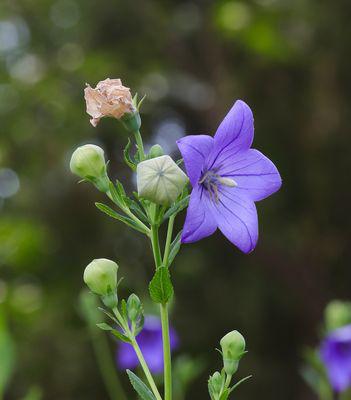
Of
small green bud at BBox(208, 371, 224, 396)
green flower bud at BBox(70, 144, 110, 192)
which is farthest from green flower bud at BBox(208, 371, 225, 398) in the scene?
green flower bud at BBox(70, 144, 110, 192)

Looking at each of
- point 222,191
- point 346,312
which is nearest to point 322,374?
point 346,312

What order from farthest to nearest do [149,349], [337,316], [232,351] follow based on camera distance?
[149,349] → [337,316] → [232,351]

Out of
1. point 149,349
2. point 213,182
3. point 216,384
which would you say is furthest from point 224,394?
point 149,349

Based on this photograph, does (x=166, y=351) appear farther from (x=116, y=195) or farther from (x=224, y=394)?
(x=116, y=195)

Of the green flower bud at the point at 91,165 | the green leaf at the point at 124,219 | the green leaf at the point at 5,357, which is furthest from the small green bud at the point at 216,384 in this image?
the green leaf at the point at 5,357

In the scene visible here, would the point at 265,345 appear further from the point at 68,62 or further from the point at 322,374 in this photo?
the point at 322,374

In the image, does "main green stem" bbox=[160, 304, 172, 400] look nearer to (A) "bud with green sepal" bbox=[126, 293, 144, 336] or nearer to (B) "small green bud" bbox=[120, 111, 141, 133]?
(A) "bud with green sepal" bbox=[126, 293, 144, 336]

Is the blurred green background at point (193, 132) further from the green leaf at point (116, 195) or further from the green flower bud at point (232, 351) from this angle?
the green leaf at point (116, 195)
